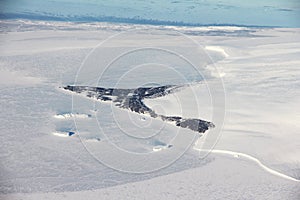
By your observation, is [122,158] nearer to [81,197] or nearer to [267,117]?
[81,197]

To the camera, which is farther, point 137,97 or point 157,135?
point 137,97

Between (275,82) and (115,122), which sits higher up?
(275,82)

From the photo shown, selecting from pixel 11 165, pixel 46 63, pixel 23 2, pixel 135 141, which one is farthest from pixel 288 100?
pixel 23 2

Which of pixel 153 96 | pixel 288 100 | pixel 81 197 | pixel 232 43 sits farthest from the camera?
pixel 232 43

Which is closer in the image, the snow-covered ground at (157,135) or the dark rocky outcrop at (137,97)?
the snow-covered ground at (157,135)

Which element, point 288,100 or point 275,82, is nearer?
point 288,100

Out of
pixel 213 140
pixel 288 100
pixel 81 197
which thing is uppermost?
pixel 288 100

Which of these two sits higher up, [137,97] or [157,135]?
[137,97]

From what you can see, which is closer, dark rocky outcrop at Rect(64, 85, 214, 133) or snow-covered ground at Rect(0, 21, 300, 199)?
snow-covered ground at Rect(0, 21, 300, 199)
